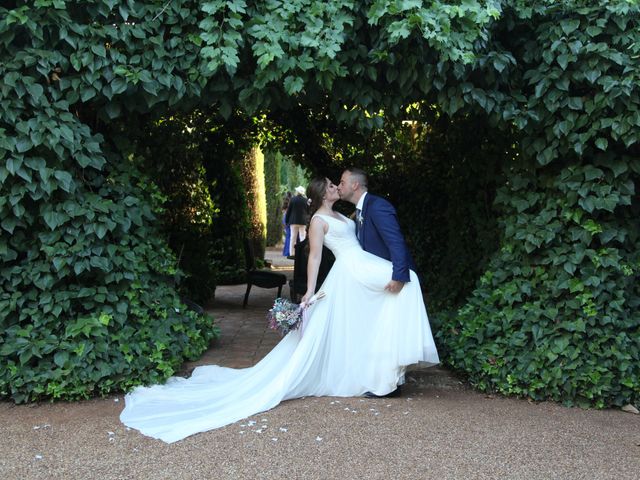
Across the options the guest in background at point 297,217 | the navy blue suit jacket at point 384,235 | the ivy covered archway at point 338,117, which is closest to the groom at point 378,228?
the navy blue suit jacket at point 384,235

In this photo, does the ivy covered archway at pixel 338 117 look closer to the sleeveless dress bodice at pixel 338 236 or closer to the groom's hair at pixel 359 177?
the groom's hair at pixel 359 177

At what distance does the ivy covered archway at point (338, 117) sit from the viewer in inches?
171

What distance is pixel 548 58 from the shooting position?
447 centimetres

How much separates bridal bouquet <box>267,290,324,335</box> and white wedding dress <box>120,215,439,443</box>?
55mm

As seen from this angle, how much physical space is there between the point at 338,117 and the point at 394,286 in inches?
51.8

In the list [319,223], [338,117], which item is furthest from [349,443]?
[338,117]

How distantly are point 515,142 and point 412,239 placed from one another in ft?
12.9

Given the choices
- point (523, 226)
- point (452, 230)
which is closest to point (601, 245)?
point (523, 226)

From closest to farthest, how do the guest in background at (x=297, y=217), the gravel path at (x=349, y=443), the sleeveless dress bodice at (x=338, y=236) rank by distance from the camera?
the gravel path at (x=349, y=443)
the sleeveless dress bodice at (x=338, y=236)
the guest in background at (x=297, y=217)

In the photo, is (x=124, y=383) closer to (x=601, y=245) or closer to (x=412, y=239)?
(x=601, y=245)

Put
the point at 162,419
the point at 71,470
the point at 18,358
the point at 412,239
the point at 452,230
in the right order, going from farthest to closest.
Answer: the point at 412,239, the point at 452,230, the point at 18,358, the point at 162,419, the point at 71,470

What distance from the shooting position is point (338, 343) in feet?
16.1

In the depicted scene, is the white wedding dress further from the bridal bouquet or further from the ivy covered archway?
the ivy covered archway

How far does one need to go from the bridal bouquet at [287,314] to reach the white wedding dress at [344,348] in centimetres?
6
